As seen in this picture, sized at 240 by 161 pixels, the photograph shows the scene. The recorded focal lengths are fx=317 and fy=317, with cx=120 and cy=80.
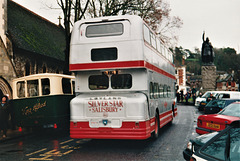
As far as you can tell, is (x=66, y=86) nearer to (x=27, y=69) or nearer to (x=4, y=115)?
(x=4, y=115)

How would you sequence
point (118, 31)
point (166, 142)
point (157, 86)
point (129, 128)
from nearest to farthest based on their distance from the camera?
point (129, 128) < point (118, 31) < point (166, 142) < point (157, 86)

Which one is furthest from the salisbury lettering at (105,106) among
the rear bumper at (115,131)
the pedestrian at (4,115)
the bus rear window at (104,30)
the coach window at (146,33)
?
the pedestrian at (4,115)

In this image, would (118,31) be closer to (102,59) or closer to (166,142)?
(102,59)

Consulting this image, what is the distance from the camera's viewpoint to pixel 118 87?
34.7 ft

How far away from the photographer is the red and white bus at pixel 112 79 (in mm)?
9828

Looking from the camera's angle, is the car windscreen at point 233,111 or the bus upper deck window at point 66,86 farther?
the bus upper deck window at point 66,86

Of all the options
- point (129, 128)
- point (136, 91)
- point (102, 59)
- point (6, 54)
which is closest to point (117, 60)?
point (102, 59)

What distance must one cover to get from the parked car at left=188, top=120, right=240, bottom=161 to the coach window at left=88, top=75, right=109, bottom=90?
6631 mm

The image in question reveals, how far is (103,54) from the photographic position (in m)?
10.5

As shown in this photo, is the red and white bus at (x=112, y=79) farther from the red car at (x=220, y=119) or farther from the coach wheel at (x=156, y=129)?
the red car at (x=220, y=119)

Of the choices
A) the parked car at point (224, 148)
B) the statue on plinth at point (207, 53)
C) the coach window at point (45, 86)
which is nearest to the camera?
the parked car at point (224, 148)

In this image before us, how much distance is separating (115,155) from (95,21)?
14.8 ft

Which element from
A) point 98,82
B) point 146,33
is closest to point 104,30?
A: point 146,33

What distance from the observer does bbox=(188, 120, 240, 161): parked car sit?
12.1 ft
